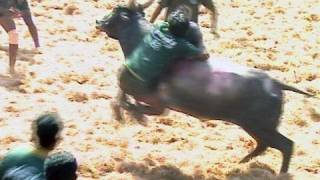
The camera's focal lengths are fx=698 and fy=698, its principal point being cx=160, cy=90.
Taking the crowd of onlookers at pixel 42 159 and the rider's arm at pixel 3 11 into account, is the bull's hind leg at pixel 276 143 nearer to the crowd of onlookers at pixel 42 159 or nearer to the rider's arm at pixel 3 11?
the crowd of onlookers at pixel 42 159

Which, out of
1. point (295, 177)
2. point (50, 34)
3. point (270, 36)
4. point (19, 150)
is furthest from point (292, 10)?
point (19, 150)

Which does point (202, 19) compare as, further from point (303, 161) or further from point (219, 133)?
point (303, 161)

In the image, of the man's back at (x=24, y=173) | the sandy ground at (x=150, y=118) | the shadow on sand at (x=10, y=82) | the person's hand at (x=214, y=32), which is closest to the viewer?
the man's back at (x=24, y=173)

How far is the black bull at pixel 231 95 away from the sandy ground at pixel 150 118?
0.47 metres

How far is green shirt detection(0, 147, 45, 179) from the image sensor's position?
13.1 ft

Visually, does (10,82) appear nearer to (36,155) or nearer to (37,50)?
(37,50)

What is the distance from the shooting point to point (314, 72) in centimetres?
886

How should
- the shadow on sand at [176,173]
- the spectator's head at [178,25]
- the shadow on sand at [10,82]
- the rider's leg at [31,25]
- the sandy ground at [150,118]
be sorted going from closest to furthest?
the spectator's head at [178,25], the shadow on sand at [176,173], the sandy ground at [150,118], the shadow on sand at [10,82], the rider's leg at [31,25]

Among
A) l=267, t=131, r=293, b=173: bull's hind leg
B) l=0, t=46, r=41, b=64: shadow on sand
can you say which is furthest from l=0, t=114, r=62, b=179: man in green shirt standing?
l=0, t=46, r=41, b=64: shadow on sand

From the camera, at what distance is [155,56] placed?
5949 millimetres

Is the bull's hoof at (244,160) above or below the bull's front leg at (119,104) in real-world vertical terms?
below

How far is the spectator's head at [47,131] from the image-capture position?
4.02m

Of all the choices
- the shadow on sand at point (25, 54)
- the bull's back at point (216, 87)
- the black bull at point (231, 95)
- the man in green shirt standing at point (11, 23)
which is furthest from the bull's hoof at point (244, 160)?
the shadow on sand at point (25, 54)

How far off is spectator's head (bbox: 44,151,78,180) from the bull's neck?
3.01 meters
